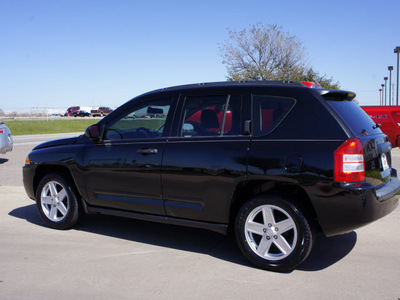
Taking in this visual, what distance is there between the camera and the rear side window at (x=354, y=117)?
13.2ft

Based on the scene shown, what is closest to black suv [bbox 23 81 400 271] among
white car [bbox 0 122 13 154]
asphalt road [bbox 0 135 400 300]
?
asphalt road [bbox 0 135 400 300]

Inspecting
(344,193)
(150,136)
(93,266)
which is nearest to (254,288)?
(344,193)

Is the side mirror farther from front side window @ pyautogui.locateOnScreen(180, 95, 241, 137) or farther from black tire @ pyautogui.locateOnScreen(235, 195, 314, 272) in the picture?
black tire @ pyautogui.locateOnScreen(235, 195, 314, 272)

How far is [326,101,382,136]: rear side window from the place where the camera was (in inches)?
159

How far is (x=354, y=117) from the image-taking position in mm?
4230

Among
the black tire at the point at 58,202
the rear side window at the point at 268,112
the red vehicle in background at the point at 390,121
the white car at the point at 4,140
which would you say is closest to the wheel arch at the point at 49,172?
the black tire at the point at 58,202

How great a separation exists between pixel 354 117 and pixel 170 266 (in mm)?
2361

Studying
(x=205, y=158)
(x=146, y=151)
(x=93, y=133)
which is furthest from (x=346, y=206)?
(x=93, y=133)

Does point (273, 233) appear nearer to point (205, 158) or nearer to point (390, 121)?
point (205, 158)

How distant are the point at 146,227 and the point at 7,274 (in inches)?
80.8

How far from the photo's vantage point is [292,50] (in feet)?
102

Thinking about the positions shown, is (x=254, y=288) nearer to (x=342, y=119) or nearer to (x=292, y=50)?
(x=342, y=119)

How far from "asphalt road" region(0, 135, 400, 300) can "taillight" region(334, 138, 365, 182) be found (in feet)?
3.13

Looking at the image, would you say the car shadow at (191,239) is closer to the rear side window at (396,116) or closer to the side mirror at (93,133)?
the side mirror at (93,133)
